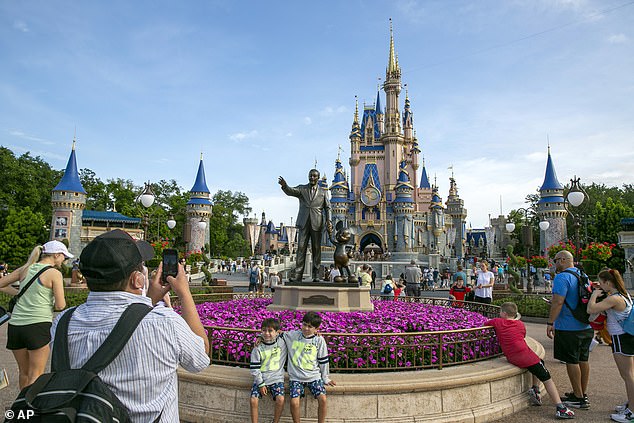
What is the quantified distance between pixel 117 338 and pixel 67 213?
45093 millimetres

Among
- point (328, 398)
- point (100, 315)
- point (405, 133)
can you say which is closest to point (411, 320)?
point (328, 398)

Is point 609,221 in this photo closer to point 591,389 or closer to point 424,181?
point 424,181

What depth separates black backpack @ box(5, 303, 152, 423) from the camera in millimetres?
1610

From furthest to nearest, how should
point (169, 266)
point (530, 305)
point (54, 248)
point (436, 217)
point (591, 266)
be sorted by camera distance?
point (436, 217) < point (591, 266) < point (530, 305) < point (54, 248) < point (169, 266)

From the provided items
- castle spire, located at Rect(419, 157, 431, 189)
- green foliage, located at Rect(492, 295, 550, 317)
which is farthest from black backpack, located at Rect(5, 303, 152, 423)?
castle spire, located at Rect(419, 157, 431, 189)

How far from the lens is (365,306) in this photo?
332 inches

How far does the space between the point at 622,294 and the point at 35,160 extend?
57590mm

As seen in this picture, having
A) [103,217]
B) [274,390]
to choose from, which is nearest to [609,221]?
[274,390]

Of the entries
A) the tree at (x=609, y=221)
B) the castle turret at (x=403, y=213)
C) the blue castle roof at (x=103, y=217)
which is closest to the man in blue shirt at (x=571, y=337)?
the tree at (x=609, y=221)

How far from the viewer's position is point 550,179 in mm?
44719

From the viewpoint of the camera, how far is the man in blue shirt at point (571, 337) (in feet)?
18.1

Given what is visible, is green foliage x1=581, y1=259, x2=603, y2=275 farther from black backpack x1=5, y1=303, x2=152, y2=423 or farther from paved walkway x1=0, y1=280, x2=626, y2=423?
black backpack x1=5, y1=303, x2=152, y2=423

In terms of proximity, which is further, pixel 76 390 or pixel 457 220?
pixel 457 220

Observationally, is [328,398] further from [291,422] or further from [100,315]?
[100,315]
